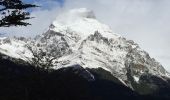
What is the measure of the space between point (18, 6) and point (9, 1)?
945 mm

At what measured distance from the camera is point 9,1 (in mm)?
33219

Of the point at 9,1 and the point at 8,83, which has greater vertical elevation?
the point at 9,1

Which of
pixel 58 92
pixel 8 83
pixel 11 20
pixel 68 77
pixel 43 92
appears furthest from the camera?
pixel 8 83

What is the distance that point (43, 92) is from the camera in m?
74.4

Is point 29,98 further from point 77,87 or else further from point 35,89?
point 77,87

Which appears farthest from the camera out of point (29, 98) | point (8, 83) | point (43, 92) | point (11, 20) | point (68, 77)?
point (8, 83)

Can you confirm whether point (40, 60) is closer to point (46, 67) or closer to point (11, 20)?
point (46, 67)

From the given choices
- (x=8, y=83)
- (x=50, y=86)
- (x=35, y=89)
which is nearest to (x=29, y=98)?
(x=35, y=89)

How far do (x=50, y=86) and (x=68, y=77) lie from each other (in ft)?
31.2

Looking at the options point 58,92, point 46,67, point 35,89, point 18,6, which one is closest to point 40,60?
point 46,67

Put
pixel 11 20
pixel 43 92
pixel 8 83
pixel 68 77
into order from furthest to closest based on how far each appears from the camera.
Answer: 1. pixel 8 83
2. pixel 68 77
3. pixel 43 92
4. pixel 11 20

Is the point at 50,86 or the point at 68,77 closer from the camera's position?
the point at 50,86

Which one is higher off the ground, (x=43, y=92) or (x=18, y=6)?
(x=18, y=6)

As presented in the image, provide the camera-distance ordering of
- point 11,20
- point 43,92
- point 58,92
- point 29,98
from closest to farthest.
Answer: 1. point 11,20
2. point 29,98
3. point 43,92
4. point 58,92
